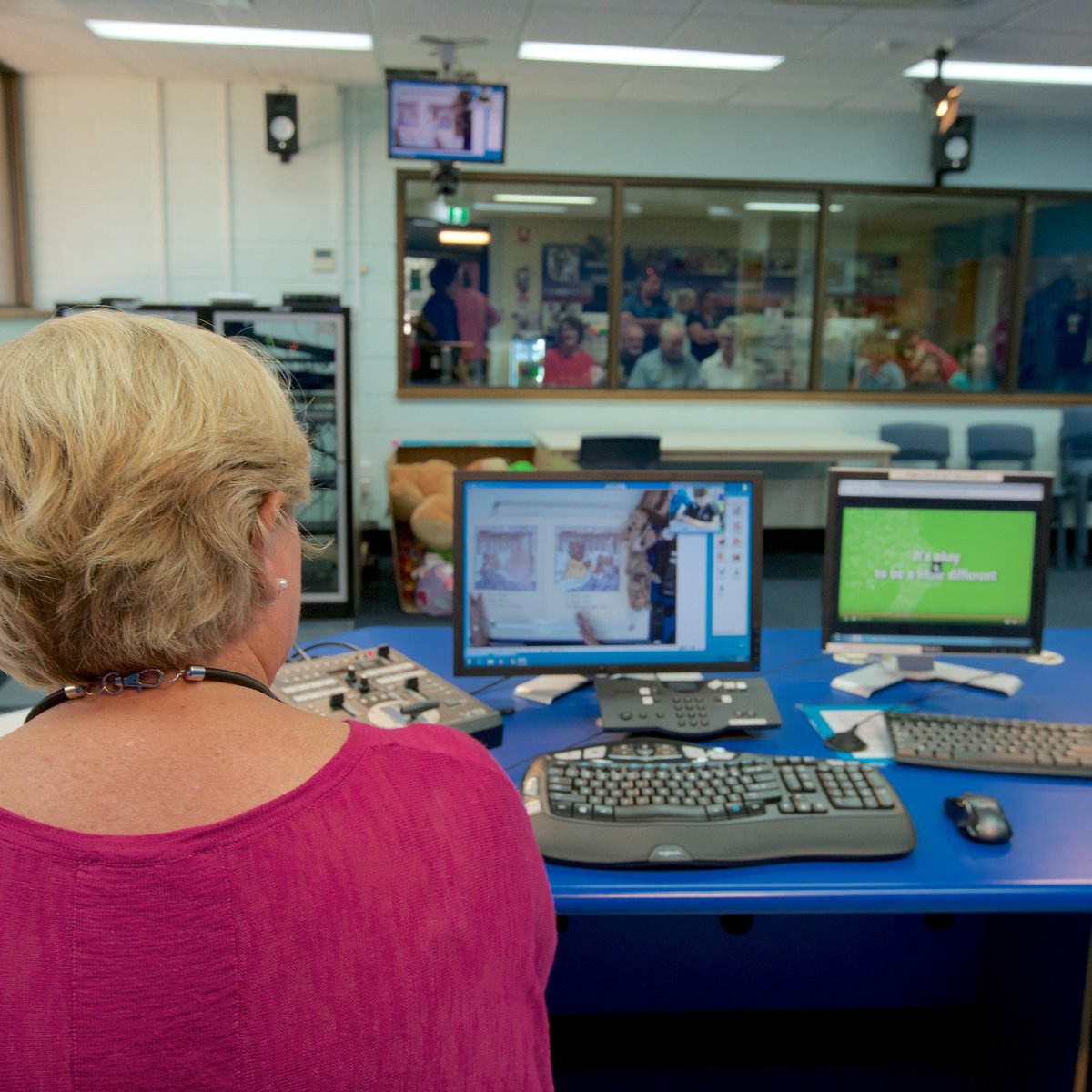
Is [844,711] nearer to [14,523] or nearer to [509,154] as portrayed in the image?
[14,523]

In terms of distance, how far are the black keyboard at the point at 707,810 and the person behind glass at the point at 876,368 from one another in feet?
19.0

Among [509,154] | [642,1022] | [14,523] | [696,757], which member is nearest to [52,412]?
[14,523]

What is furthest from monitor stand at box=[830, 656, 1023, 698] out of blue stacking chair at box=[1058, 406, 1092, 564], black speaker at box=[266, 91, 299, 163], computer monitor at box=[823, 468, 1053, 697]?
black speaker at box=[266, 91, 299, 163]

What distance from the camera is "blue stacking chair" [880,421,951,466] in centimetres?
654

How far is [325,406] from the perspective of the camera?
4812 millimetres

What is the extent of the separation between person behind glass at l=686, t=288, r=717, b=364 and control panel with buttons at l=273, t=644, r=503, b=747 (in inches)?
209

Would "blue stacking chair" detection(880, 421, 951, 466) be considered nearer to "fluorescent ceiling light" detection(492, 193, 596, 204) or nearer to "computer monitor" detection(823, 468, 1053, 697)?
"fluorescent ceiling light" detection(492, 193, 596, 204)

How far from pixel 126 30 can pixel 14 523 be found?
5288 mm

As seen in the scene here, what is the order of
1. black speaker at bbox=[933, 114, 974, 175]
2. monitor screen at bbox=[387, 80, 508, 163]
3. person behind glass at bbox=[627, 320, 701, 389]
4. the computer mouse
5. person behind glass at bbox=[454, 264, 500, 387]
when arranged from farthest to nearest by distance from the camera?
1. person behind glass at bbox=[627, 320, 701, 389]
2. person behind glass at bbox=[454, 264, 500, 387]
3. black speaker at bbox=[933, 114, 974, 175]
4. monitor screen at bbox=[387, 80, 508, 163]
5. the computer mouse

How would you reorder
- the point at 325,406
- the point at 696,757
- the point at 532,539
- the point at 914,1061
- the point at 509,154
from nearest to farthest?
the point at 696,757, the point at 532,539, the point at 914,1061, the point at 325,406, the point at 509,154

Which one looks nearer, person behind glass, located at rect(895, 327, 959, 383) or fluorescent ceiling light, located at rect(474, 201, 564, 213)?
fluorescent ceiling light, located at rect(474, 201, 564, 213)

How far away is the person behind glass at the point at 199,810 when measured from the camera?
0.63 m

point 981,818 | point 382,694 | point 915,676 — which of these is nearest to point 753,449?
point 915,676

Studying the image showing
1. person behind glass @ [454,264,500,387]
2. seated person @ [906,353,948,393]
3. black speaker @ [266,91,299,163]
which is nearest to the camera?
black speaker @ [266,91,299,163]
